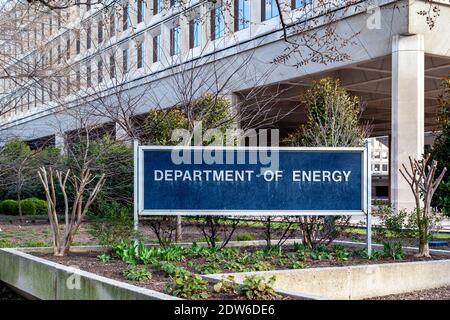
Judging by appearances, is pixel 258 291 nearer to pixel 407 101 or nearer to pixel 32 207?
pixel 407 101

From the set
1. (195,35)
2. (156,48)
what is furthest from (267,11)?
(156,48)

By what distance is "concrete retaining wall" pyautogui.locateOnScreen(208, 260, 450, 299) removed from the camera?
26.0 feet

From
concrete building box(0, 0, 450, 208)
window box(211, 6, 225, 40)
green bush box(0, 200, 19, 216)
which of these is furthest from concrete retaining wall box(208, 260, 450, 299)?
green bush box(0, 200, 19, 216)

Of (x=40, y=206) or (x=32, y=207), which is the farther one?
(x=40, y=206)

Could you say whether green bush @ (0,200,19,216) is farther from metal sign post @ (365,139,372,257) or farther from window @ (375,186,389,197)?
window @ (375,186,389,197)

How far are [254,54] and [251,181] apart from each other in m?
18.5

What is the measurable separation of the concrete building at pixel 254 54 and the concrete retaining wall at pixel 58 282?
6870mm

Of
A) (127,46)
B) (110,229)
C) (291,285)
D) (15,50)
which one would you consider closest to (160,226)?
(110,229)

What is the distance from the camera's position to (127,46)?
27.9 m

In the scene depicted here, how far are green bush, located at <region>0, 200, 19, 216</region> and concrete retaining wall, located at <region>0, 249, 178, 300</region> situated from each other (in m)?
20.0

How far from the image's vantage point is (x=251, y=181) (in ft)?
33.0
